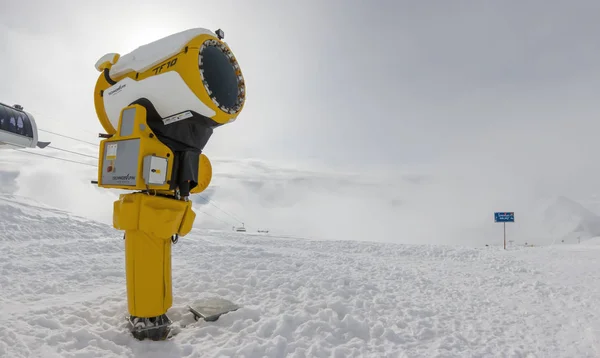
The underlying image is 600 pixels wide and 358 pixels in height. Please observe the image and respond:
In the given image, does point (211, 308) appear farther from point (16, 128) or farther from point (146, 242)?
point (16, 128)

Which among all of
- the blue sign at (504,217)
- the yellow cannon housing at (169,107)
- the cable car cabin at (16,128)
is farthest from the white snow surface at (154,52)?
the blue sign at (504,217)

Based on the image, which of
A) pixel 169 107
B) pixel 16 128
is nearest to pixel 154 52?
pixel 169 107

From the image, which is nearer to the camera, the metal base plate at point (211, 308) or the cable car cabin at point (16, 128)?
the metal base plate at point (211, 308)

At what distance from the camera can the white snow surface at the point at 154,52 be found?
3923mm

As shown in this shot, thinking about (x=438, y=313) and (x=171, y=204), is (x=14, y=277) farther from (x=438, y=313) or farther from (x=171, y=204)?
(x=438, y=313)

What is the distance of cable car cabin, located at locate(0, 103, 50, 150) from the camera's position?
4905 mm

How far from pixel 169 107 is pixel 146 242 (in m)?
1.73

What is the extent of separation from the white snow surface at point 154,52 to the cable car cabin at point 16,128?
6.98 feet

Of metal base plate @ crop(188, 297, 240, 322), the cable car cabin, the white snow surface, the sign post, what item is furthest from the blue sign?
the cable car cabin

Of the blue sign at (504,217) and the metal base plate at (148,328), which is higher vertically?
the blue sign at (504,217)

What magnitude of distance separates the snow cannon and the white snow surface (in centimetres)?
1

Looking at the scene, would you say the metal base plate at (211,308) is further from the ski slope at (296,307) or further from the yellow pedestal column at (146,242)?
the yellow pedestal column at (146,242)

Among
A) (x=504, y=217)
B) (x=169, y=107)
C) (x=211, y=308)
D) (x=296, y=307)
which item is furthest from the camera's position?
(x=504, y=217)

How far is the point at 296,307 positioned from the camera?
4.95m
